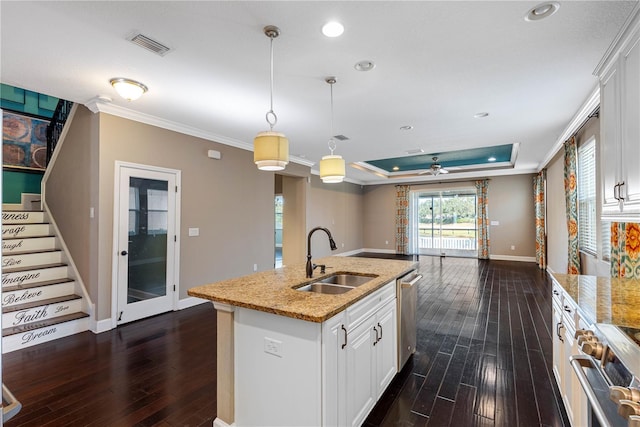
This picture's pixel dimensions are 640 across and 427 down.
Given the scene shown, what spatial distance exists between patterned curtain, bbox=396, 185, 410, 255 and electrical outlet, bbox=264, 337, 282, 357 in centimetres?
884

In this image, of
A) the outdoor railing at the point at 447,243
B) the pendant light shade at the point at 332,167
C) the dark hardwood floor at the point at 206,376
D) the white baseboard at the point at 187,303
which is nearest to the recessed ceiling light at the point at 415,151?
the dark hardwood floor at the point at 206,376

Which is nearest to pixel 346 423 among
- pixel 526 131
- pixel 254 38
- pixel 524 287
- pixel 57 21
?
pixel 254 38

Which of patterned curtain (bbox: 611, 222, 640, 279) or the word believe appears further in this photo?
the word believe

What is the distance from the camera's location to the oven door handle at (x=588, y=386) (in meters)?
1.14

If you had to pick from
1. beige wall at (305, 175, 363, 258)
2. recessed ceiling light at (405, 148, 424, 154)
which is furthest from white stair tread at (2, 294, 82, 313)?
recessed ceiling light at (405, 148, 424, 154)

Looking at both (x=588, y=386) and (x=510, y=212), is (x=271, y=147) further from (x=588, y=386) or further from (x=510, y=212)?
(x=510, y=212)

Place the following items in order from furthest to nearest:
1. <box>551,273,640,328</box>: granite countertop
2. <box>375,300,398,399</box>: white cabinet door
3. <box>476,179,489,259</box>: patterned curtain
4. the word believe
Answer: <box>476,179,489,259</box>: patterned curtain → the word believe → <box>375,300,398,399</box>: white cabinet door → <box>551,273,640,328</box>: granite countertop

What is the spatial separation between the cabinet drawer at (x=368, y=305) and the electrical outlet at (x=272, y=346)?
0.41 meters

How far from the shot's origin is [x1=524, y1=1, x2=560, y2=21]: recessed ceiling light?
6.16ft

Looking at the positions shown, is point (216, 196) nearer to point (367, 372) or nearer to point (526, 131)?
point (367, 372)

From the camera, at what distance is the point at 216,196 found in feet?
16.0

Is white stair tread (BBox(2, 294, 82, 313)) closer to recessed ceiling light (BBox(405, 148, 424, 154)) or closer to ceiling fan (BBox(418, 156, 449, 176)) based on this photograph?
recessed ceiling light (BBox(405, 148, 424, 154))

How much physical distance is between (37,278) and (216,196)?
7.89 ft

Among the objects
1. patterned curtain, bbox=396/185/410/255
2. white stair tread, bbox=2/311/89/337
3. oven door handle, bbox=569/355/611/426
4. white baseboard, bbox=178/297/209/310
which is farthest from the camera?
patterned curtain, bbox=396/185/410/255
